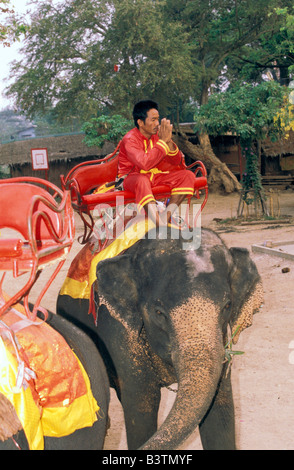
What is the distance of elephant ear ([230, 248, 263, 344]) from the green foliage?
1559cm

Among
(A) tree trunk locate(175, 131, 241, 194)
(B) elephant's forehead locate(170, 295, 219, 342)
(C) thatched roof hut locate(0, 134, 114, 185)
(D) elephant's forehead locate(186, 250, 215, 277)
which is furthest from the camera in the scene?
(C) thatched roof hut locate(0, 134, 114, 185)

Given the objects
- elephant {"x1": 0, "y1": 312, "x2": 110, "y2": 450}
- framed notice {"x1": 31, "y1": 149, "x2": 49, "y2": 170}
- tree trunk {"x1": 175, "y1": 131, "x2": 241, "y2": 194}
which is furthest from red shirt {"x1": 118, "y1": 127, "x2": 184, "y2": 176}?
tree trunk {"x1": 175, "y1": 131, "x2": 241, "y2": 194}

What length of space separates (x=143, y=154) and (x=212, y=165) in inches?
695

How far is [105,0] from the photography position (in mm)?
19734

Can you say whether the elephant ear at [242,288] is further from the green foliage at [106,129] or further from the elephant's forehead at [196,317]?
the green foliage at [106,129]

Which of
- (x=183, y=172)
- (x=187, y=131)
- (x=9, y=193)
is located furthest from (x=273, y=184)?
(x=9, y=193)

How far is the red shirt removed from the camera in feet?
12.0

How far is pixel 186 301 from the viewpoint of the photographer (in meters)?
2.63

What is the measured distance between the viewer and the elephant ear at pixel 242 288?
302 centimetres

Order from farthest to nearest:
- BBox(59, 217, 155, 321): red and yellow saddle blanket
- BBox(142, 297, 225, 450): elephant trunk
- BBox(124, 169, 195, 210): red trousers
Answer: BBox(124, 169, 195, 210): red trousers
BBox(59, 217, 155, 321): red and yellow saddle blanket
BBox(142, 297, 225, 450): elephant trunk

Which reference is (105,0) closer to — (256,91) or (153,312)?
(256,91)

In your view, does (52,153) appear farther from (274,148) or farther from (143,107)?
(143,107)

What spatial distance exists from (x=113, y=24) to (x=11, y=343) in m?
19.5

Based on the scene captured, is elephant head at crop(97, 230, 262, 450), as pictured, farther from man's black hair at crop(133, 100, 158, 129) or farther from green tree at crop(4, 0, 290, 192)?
green tree at crop(4, 0, 290, 192)
